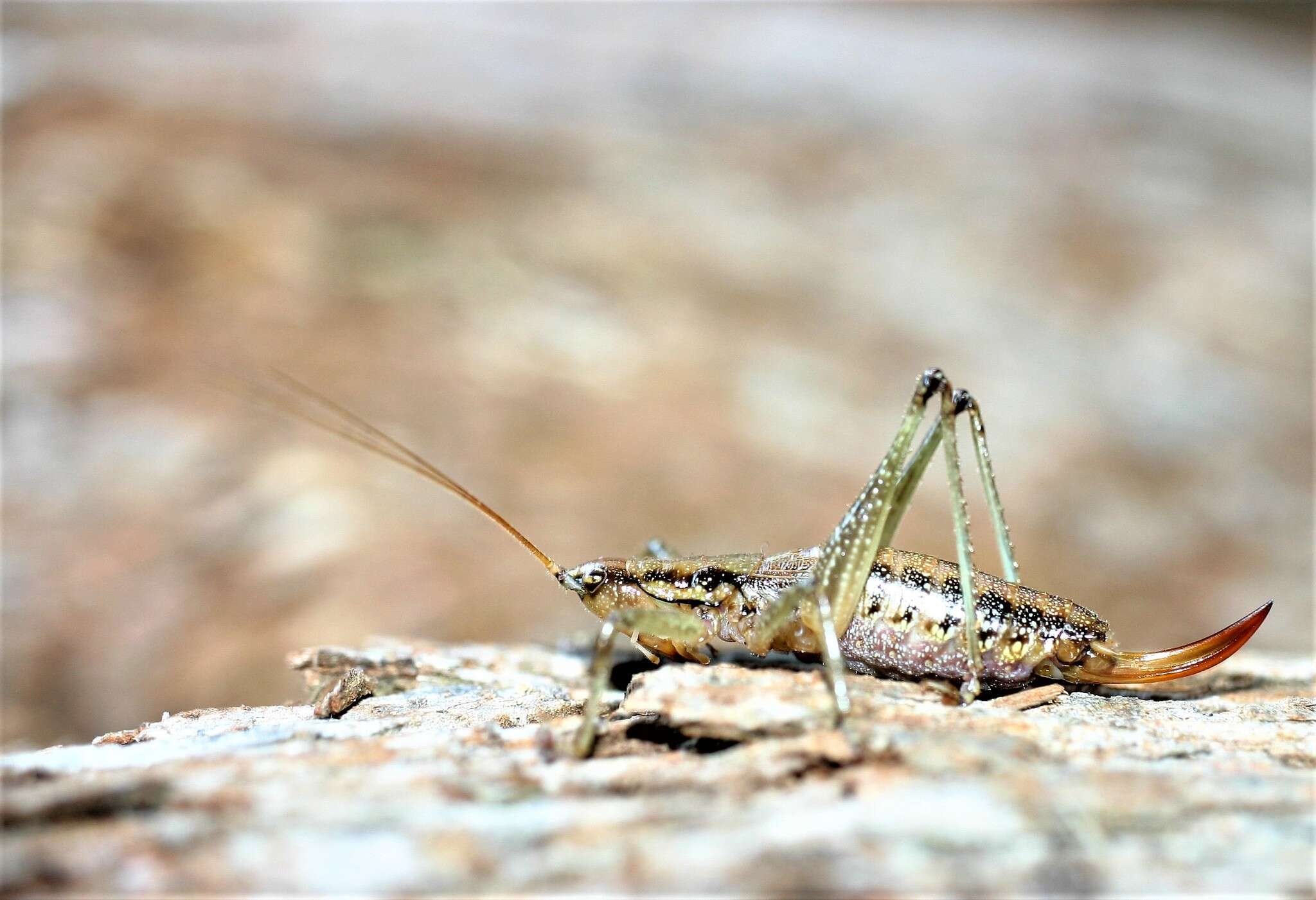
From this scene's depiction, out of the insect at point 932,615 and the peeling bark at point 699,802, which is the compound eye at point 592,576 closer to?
the insect at point 932,615

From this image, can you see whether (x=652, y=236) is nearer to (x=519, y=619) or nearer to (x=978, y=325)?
(x=978, y=325)

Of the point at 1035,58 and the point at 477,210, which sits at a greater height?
the point at 1035,58

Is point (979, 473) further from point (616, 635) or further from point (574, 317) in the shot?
point (574, 317)

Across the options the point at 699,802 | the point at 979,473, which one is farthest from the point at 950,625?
the point at 699,802

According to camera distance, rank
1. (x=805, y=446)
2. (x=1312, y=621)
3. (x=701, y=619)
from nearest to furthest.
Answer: (x=701, y=619), (x=1312, y=621), (x=805, y=446)

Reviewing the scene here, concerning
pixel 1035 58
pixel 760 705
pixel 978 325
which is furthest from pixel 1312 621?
pixel 1035 58

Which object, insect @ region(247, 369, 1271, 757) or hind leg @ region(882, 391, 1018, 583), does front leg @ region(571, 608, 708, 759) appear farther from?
hind leg @ region(882, 391, 1018, 583)
